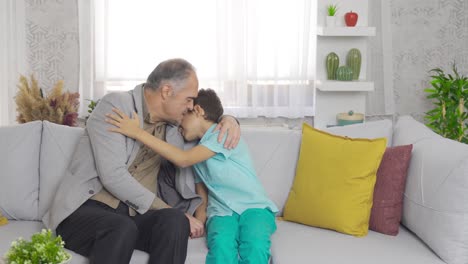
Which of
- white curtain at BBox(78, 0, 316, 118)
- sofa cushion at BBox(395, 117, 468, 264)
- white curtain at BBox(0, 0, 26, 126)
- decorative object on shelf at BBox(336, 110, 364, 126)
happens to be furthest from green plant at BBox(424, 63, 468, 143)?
white curtain at BBox(0, 0, 26, 126)

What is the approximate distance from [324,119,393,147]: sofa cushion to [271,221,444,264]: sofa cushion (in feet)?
1.51

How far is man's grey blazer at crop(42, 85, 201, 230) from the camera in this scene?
2334 mm

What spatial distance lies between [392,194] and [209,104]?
33.0 inches

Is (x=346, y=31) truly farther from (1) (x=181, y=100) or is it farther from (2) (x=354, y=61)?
(1) (x=181, y=100)

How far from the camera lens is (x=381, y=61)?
5.00 m

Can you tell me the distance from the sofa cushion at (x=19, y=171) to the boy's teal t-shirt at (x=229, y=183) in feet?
2.47

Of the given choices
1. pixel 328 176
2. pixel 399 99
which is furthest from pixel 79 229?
pixel 399 99

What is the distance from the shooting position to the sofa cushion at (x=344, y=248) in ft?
7.16

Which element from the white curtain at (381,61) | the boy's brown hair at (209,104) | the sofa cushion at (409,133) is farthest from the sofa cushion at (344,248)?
the white curtain at (381,61)

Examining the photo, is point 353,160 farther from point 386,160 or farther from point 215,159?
point 215,159

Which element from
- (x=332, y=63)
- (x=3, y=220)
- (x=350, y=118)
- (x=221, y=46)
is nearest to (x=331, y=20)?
(x=332, y=63)

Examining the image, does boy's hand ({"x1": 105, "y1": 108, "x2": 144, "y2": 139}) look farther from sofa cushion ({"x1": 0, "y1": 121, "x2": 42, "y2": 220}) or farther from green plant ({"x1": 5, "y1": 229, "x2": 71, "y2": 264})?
green plant ({"x1": 5, "y1": 229, "x2": 71, "y2": 264})

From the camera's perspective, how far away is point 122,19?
487cm

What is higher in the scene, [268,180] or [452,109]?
[452,109]
